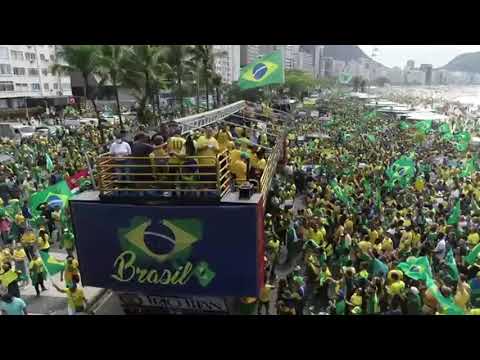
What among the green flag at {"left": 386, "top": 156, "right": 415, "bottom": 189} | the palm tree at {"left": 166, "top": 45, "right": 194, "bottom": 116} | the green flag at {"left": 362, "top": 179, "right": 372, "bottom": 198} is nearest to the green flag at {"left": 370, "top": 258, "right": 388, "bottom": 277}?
the green flag at {"left": 362, "top": 179, "right": 372, "bottom": 198}

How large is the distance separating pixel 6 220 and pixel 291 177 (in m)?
11.5

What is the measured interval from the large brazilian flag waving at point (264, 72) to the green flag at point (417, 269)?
305 inches

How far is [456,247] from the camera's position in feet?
33.6

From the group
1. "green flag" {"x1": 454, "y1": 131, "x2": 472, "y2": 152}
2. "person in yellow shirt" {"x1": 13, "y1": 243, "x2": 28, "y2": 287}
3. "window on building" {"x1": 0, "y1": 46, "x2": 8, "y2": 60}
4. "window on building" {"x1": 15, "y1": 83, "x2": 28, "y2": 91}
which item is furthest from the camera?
"window on building" {"x1": 15, "y1": 83, "x2": 28, "y2": 91}

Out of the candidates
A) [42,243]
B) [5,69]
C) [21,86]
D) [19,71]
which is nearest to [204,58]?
[42,243]

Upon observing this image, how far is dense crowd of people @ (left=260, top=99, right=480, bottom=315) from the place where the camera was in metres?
7.55

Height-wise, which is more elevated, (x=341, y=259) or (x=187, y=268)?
(x=187, y=268)

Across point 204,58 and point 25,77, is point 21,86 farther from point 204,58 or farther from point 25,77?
point 204,58

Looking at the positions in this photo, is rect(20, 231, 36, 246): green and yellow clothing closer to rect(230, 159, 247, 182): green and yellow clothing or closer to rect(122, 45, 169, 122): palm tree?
rect(230, 159, 247, 182): green and yellow clothing

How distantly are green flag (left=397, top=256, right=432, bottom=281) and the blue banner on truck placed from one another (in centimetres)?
337

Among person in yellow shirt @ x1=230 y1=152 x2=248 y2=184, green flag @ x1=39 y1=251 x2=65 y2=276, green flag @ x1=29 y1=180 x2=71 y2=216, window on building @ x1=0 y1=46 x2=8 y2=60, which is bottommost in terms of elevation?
green flag @ x1=39 y1=251 x2=65 y2=276

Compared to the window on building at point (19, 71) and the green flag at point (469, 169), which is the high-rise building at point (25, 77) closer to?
the window on building at point (19, 71)

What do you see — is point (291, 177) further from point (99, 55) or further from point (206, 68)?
point (206, 68)
